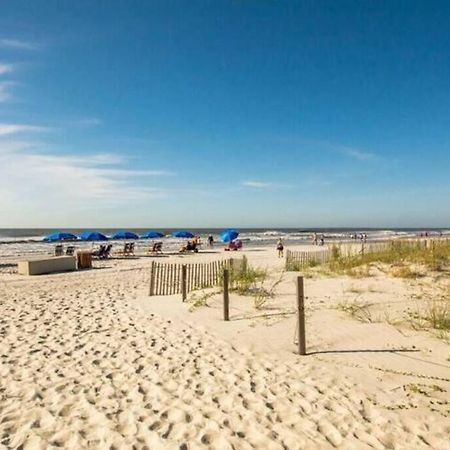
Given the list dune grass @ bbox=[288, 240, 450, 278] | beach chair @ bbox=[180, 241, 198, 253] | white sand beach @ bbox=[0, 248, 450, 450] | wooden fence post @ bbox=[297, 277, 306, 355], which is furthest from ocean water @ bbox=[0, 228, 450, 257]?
wooden fence post @ bbox=[297, 277, 306, 355]

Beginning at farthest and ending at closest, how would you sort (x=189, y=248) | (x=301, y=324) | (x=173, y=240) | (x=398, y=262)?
(x=173, y=240)
(x=189, y=248)
(x=398, y=262)
(x=301, y=324)

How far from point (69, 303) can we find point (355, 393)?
9.22 meters

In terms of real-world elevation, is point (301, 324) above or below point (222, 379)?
above

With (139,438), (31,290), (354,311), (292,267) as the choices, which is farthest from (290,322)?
(31,290)

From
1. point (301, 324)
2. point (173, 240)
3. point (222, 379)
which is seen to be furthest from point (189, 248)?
point (222, 379)

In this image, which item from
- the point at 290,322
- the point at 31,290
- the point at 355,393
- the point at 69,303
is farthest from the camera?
the point at 31,290

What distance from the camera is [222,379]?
19.4 feet

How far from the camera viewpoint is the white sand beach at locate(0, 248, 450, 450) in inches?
173

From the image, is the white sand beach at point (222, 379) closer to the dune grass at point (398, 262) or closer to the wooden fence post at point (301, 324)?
the wooden fence post at point (301, 324)

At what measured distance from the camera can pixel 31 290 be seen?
15.0 meters

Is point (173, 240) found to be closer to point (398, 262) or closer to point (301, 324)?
point (398, 262)

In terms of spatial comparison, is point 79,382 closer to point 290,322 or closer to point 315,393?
point 315,393

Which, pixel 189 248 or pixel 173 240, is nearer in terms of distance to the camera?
pixel 189 248

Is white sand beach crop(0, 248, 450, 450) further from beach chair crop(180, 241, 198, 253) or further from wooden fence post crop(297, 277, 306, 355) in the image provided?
beach chair crop(180, 241, 198, 253)
